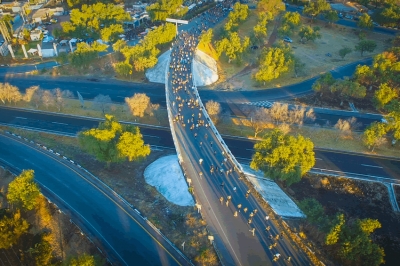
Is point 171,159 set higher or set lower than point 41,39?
lower

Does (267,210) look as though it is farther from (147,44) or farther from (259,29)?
(259,29)

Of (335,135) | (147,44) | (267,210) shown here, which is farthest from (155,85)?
(267,210)

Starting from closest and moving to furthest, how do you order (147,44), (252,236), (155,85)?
(252,236), (155,85), (147,44)

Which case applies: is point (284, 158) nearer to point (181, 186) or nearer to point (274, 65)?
point (181, 186)

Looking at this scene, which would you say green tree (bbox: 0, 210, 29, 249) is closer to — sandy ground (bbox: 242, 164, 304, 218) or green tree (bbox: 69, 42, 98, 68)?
sandy ground (bbox: 242, 164, 304, 218)

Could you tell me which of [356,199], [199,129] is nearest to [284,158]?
[356,199]

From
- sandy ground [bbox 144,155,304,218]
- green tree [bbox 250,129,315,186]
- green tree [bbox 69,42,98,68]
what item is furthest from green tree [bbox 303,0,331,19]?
sandy ground [bbox 144,155,304,218]

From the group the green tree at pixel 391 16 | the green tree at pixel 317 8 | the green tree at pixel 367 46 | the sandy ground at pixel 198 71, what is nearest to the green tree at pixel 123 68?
the sandy ground at pixel 198 71
